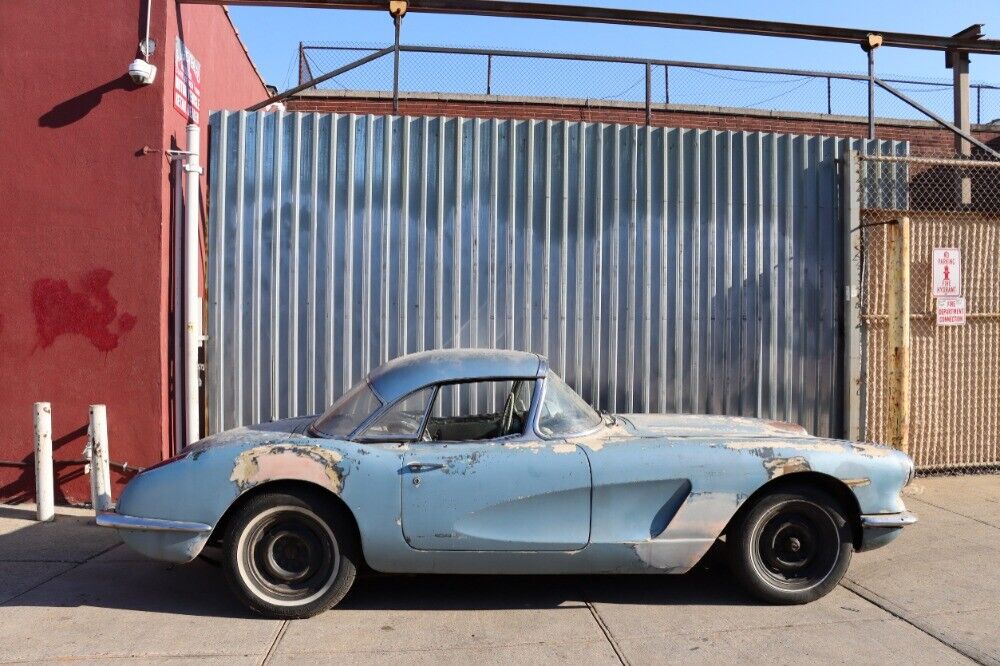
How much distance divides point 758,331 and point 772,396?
593mm

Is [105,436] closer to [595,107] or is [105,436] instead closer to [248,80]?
[248,80]

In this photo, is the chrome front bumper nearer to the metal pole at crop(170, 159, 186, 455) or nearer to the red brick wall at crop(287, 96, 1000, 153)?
the metal pole at crop(170, 159, 186, 455)

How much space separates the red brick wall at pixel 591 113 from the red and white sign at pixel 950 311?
21.3ft

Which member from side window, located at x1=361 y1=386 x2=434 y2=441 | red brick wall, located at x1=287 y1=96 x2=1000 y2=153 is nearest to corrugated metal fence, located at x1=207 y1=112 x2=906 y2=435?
side window, located at x1=361 y1=386 x2=434 y2=441

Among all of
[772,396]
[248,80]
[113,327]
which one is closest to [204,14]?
[248,80]

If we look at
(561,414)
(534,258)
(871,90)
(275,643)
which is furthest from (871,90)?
(275,643)

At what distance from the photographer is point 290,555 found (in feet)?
13.6

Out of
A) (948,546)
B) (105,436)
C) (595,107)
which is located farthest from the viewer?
(595,107)

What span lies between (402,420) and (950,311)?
18.0 feet

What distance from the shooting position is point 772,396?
709 centimetres

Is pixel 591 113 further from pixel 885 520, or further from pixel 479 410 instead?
pixel 885 520

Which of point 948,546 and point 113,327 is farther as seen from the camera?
point 113,327

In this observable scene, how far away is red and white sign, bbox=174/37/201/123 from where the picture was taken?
655 cm

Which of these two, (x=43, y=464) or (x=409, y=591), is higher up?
(x=43, y=464)
